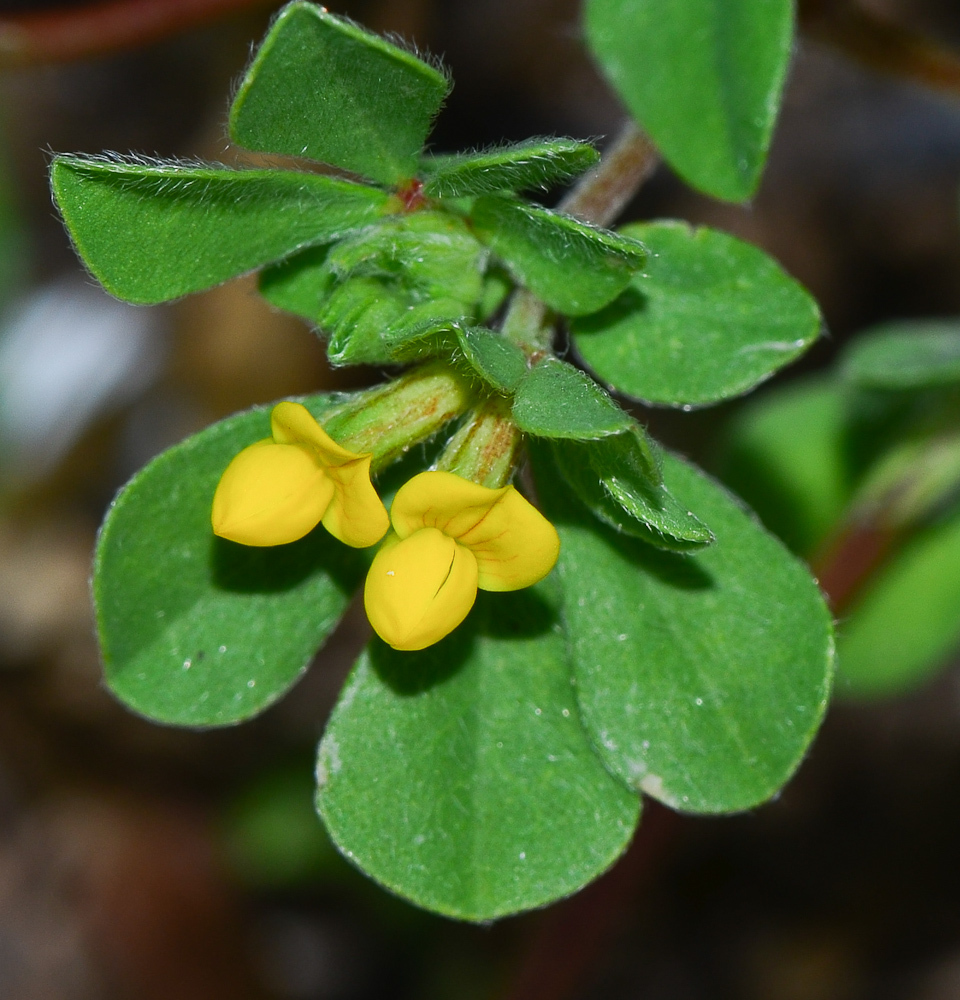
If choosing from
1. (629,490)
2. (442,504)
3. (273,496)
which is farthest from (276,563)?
(629,490)

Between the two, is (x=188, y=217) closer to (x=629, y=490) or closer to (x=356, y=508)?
(x=356, y=508)

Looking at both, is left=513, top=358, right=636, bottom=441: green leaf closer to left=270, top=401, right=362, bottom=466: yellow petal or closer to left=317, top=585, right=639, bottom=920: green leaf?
left=270, top=401, right=362, bottom=466: yellow petal

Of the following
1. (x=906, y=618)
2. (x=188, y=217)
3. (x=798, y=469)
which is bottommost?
(x=906, y=618)

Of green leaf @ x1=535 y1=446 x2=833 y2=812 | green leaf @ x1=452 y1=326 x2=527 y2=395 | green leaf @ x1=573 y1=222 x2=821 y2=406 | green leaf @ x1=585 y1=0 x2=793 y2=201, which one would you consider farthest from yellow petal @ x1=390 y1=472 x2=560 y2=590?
green leaf @ x1=585 y1=0 x2=793 y2=201

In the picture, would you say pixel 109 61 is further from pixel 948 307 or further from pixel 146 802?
pixel 948 307

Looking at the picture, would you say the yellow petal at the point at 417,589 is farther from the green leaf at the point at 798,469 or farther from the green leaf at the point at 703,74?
the green leaf at the point at 798,469

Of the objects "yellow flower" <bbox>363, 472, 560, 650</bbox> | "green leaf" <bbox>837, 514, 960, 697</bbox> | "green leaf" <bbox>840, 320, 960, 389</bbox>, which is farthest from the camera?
"green leaf" <bbox>837, 514, 960, 697</bbox>
